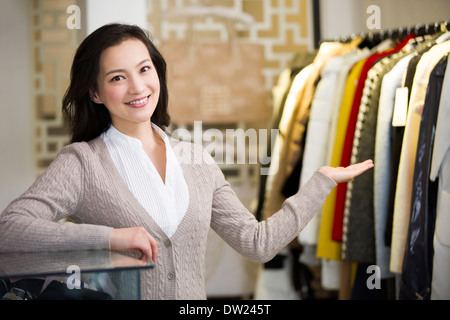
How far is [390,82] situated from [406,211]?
0.46 metres

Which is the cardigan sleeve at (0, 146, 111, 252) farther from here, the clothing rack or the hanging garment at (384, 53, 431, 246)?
the clothing rack

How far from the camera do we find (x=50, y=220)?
1140mm

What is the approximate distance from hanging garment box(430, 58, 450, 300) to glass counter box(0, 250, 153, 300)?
3.58ft

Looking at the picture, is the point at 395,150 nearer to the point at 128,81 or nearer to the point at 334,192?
the point at 334,192

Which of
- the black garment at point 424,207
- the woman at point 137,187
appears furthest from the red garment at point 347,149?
the woman at point 137,187

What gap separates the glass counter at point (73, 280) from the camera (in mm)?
879

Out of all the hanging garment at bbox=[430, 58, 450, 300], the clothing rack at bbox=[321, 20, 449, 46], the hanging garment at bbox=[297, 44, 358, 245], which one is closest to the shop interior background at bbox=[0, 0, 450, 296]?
the clothing rack at bbox=[321, 20, 449, 46]

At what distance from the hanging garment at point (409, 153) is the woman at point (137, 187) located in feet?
2.06

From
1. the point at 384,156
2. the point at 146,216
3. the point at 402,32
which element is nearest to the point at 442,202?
the point at 384,156

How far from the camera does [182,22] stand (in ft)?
10.8

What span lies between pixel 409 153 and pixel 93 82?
1.11 m

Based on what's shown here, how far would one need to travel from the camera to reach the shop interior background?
2.77m
